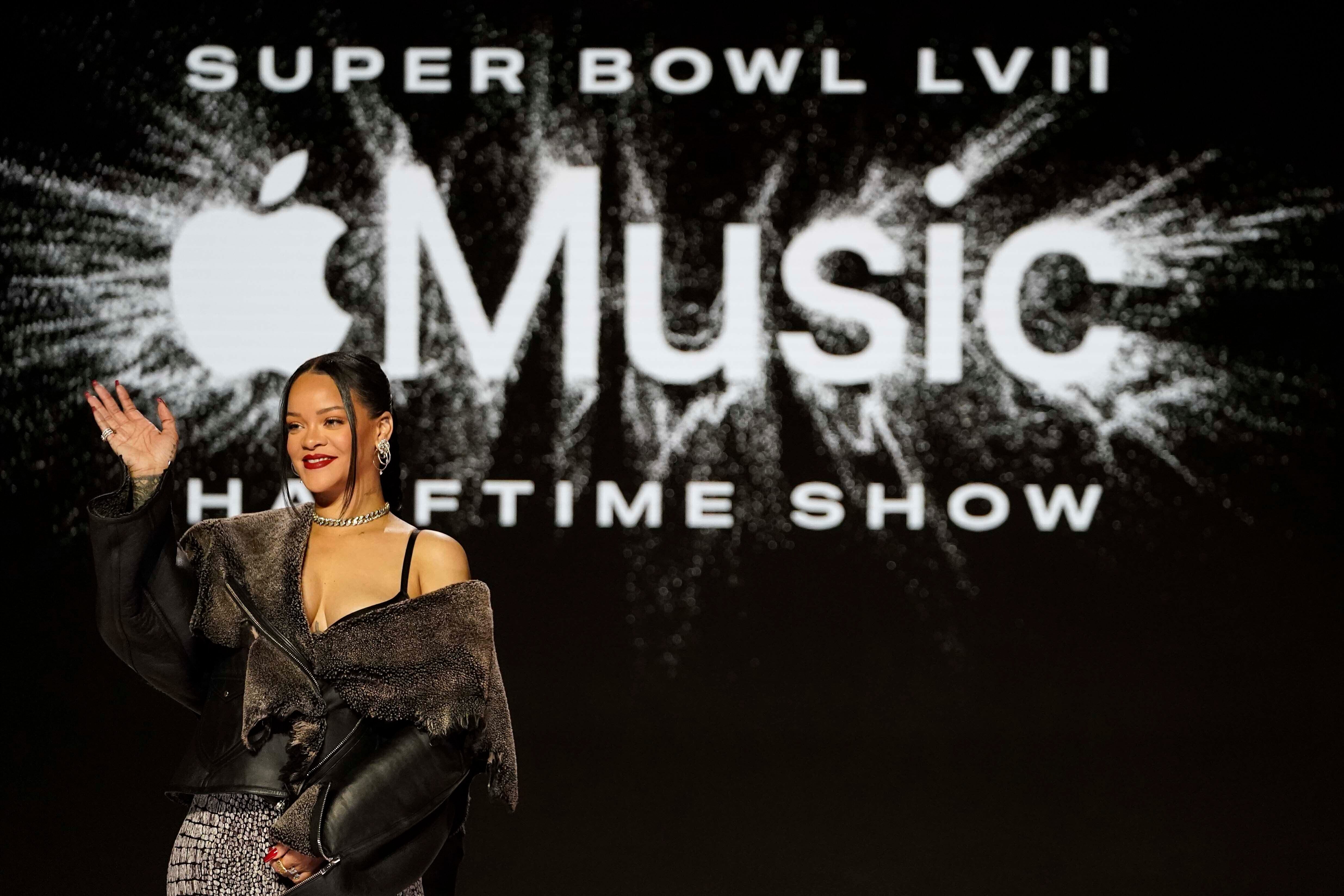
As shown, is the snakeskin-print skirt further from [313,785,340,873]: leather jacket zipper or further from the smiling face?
the smiling face

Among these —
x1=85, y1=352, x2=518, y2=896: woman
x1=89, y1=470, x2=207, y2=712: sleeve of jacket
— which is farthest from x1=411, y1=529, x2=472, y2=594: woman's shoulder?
x1=89, y1=470, x2=207, y2=712: sleeve of jacket

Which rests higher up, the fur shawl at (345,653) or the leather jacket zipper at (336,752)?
the fur shawl at (345,653)

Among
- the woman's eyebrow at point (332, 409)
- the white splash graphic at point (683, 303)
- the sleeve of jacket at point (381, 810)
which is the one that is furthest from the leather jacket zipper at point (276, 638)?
the white splash graphic at point (683, 303)

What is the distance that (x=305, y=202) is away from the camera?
13.5 feet

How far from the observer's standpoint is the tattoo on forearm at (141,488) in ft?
6.08

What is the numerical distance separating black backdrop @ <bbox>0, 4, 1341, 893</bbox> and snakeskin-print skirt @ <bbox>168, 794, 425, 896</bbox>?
2.20 m

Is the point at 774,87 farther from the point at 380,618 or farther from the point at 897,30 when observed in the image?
the point at 380,618

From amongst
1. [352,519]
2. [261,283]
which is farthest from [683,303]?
[352,519]

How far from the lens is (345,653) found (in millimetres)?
1854

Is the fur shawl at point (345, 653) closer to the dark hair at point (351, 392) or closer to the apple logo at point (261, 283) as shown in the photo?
the dark hair at point (351, 392)

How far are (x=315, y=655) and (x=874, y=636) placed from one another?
7.97ft

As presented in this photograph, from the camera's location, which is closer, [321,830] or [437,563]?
[321,830]

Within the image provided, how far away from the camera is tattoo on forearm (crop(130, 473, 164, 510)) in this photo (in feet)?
6.08

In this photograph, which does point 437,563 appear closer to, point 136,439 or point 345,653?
point 345,653
